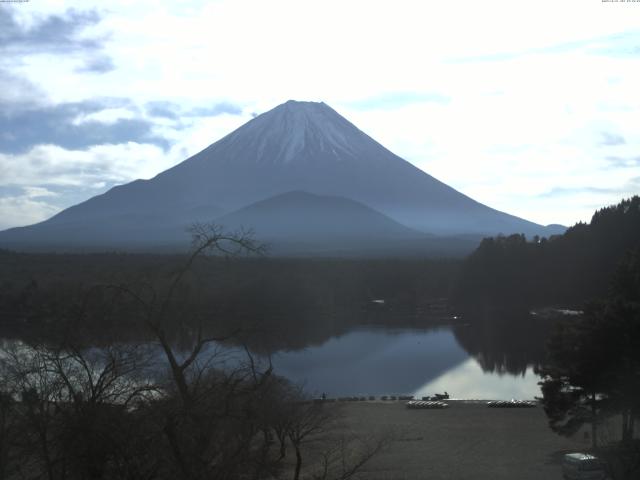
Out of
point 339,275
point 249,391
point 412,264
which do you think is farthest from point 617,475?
point 412,264

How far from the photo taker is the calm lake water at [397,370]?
16781mm

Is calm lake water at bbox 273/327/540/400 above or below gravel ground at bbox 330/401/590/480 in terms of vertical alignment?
below

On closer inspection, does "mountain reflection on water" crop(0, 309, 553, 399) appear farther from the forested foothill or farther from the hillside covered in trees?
the hillside covered in trees

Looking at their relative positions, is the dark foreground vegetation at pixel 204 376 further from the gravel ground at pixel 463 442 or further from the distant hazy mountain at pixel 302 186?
the distant hazy mountain at pixel 302 186

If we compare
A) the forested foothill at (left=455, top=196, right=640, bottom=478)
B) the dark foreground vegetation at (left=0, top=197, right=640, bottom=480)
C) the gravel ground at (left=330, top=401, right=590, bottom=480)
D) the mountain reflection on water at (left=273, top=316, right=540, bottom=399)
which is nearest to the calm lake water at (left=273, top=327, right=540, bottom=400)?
the mountain reflection on water at (left=273, top=316, right=540, bottom=399)

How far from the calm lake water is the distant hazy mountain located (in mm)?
69546

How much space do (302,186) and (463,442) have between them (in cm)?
8912

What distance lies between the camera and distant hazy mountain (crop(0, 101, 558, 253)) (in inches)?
3757

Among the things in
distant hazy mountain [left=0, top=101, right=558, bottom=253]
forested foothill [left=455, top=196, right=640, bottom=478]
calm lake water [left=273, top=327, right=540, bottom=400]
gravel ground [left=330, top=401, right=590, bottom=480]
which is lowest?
calm lake water [left=273, top=327, right=540, bottom=400]

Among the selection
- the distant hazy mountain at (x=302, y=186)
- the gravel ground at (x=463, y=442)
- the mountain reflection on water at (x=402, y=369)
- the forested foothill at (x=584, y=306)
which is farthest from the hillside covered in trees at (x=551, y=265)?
the distant hazy mountain at (x=302, y=186)

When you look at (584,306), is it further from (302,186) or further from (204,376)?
(302,186)

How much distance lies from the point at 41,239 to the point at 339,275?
57397 mm

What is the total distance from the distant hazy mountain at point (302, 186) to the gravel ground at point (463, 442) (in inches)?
3144

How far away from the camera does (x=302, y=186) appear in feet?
326
